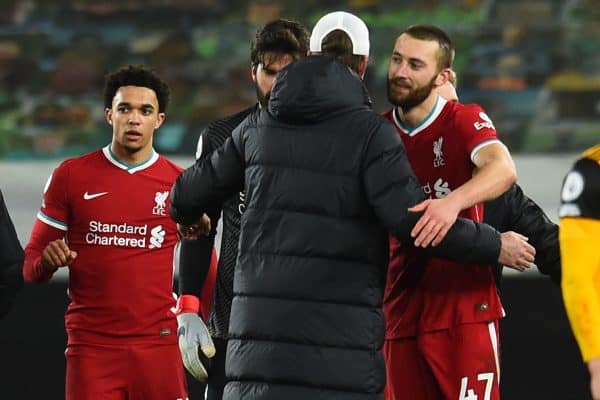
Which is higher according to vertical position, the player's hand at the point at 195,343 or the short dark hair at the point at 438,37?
the short dark hair at the point at 438,37

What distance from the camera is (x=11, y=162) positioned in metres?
6.82

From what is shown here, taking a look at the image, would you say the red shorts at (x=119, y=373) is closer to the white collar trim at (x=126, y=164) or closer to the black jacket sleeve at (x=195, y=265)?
the black jacket sleeve at (x=195, y=265)

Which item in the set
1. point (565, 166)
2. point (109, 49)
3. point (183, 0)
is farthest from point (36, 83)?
point (565, 166)

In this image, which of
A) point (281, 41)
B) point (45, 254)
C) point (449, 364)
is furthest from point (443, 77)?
point (45, 254)

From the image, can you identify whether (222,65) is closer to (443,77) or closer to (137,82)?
(137,82)

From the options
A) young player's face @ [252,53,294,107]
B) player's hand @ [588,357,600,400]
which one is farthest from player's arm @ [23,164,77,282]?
player's hand @ [588,357,600,400]

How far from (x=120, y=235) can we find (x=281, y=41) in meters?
0.89

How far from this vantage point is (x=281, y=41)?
148 inches

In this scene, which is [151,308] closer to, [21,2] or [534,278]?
[534,278]

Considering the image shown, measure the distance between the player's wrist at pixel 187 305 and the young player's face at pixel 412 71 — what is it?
76 centimetres

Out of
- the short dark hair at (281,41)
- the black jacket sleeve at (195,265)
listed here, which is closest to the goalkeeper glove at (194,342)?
the black jacket sleeve at (195,265)

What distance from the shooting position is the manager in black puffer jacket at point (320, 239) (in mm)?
3084

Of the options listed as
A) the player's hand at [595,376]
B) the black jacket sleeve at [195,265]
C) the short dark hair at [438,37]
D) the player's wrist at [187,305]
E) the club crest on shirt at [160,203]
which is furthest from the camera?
the club crest on shirt at [160,203]

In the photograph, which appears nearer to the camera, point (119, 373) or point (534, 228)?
point (534, 228)
